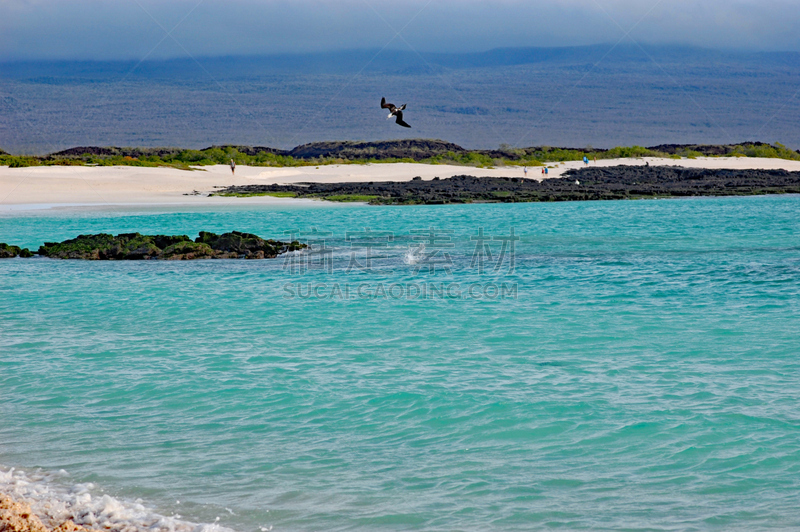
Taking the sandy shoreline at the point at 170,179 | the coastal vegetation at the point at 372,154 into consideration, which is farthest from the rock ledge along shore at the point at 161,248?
the coastal vegetation at the point at 372,154

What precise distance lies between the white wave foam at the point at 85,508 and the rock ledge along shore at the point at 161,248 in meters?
15.6

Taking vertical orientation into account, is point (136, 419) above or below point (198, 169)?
below

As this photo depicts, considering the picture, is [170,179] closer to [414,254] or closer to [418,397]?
[414,254]

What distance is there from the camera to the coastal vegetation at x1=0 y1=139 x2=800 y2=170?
6712cm

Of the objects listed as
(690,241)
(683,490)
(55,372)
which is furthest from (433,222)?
(683,490)

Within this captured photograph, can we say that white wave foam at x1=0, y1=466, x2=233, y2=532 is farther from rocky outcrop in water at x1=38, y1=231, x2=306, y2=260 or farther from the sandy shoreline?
the sandy shoreline

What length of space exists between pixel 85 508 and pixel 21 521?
0.76 m

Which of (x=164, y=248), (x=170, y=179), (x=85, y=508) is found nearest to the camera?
(x=85, y=508)

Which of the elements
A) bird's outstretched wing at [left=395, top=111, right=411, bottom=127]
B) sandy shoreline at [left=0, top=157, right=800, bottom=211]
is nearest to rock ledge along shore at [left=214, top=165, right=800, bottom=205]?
sandy shoreline at [left=0, top=157, right=800, bottom=211]

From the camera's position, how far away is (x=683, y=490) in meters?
5.50

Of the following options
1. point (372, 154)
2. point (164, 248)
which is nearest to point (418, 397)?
point (164, 248)

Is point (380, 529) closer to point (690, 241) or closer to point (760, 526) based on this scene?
point (760, 526)

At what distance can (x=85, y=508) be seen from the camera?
512 cm

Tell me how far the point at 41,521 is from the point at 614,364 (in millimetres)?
6423
